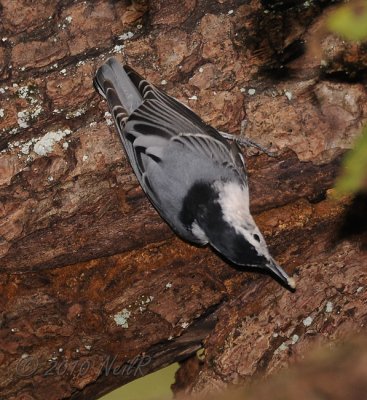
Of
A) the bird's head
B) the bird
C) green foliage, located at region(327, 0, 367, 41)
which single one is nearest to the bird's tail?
the bird

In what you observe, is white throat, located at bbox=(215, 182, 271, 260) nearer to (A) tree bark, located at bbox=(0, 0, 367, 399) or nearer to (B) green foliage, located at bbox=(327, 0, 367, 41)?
(A) tree bark, located at bbox=(0, 0, 367, 399)

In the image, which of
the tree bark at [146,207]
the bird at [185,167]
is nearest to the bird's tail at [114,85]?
the bird at [185,167]

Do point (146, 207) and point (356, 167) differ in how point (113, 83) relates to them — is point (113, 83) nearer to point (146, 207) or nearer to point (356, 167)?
point (146, 207)

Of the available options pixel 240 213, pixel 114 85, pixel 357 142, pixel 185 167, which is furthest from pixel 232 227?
pixel 357 142

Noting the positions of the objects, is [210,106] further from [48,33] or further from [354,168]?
[354,168]

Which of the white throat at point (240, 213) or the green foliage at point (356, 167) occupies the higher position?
the green foliage at point (356, 167)

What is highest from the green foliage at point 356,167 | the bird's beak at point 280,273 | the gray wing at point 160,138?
the green foliage at point 356,167

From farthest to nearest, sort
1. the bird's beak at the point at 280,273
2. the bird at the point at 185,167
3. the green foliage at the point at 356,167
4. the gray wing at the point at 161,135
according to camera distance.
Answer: the gray wing at the point at 161,135
the bird at the point at 185,167
the bird's beak at the point at 280,273
the green foliage at the point at 356,167

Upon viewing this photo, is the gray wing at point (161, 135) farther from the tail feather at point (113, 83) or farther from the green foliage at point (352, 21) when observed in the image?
the green foliage at point (352, 21)
